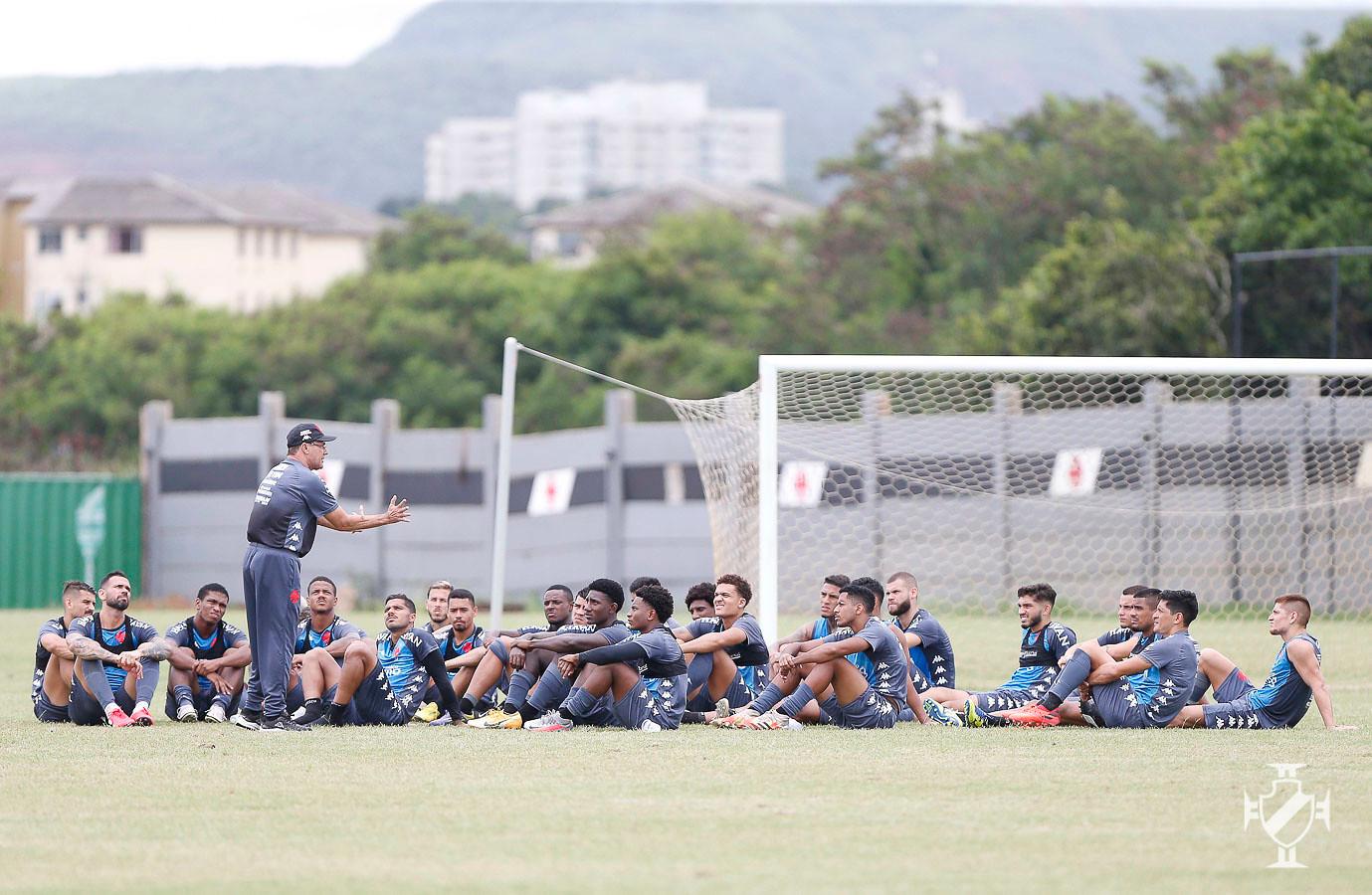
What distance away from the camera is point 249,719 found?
11414mm

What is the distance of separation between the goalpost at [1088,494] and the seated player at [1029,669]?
6109 mm

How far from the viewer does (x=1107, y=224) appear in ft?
112

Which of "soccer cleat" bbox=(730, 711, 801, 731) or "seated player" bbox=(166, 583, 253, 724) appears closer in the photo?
"soccer cleat" bbox=(730, 711, 801, 731)

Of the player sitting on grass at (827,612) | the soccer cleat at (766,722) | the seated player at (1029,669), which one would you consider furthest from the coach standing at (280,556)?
the seated player at (1029,669)

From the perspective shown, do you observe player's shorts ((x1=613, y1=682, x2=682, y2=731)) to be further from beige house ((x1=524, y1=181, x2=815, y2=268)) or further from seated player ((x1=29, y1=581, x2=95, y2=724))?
beige house ((x1=524, y1=181, x2=815, y2=268))

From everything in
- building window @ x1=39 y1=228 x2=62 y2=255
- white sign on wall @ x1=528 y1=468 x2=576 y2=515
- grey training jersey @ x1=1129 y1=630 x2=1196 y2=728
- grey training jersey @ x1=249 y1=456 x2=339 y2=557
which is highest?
building window @ x1=39 y1=228 x2=62 y2=255

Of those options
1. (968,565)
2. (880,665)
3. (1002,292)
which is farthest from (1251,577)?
(1002,292)

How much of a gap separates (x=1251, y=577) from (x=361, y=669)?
12584 mm

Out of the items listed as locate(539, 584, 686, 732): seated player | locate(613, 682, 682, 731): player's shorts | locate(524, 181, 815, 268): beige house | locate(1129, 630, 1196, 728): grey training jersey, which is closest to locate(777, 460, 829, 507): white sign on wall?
locate(1129, 630, 1196, 728): grey training jersey

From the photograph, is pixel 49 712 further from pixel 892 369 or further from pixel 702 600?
pixel 892 369

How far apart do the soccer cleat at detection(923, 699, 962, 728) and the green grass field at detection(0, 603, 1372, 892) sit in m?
0.52

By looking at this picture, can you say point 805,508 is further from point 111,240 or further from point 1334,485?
point 111,240

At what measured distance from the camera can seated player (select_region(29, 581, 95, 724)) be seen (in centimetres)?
1186

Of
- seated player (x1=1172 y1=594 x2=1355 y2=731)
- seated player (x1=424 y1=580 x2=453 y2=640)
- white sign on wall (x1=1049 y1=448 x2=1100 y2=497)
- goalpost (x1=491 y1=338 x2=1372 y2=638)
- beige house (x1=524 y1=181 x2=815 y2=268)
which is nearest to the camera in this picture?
seated player (x1=1172 y1=594 x2=1355 y2=731)
